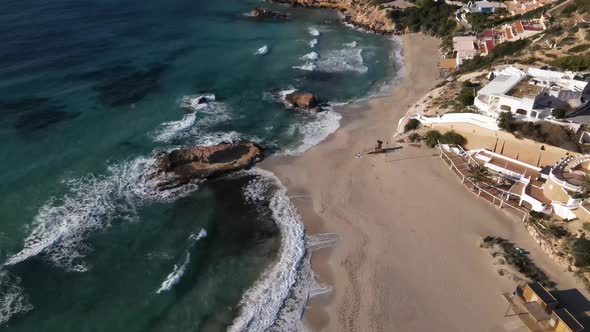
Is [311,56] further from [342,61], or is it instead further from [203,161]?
[203,161]

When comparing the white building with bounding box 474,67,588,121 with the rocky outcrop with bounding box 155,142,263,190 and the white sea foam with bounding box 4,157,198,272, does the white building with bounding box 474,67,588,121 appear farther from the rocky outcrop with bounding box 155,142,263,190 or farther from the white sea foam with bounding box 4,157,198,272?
the white sea foam with bounding box 4,157,198,272

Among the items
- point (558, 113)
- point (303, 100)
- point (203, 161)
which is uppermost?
point (558, 113)

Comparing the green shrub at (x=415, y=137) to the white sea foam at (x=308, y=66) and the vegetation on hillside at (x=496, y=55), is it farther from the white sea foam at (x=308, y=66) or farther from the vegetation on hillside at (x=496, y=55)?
the white sea foam at (x=308, y=66)

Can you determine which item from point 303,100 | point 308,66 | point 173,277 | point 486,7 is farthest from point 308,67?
point 173,277

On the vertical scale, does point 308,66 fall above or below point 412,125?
above

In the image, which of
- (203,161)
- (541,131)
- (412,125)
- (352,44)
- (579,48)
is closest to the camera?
(541,131)

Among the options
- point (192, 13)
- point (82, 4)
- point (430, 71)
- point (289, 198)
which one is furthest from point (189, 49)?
point (289, 198)

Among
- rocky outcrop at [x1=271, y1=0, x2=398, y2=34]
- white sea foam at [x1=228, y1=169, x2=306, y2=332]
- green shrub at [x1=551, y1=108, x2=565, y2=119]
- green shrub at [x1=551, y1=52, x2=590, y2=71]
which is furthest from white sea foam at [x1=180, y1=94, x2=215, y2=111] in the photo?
rocky outcrop at [x1=271, y1=0, x2=398, y2=34]

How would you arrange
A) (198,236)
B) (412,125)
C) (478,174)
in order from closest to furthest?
(198,236) → (478,174) → (412,125)
